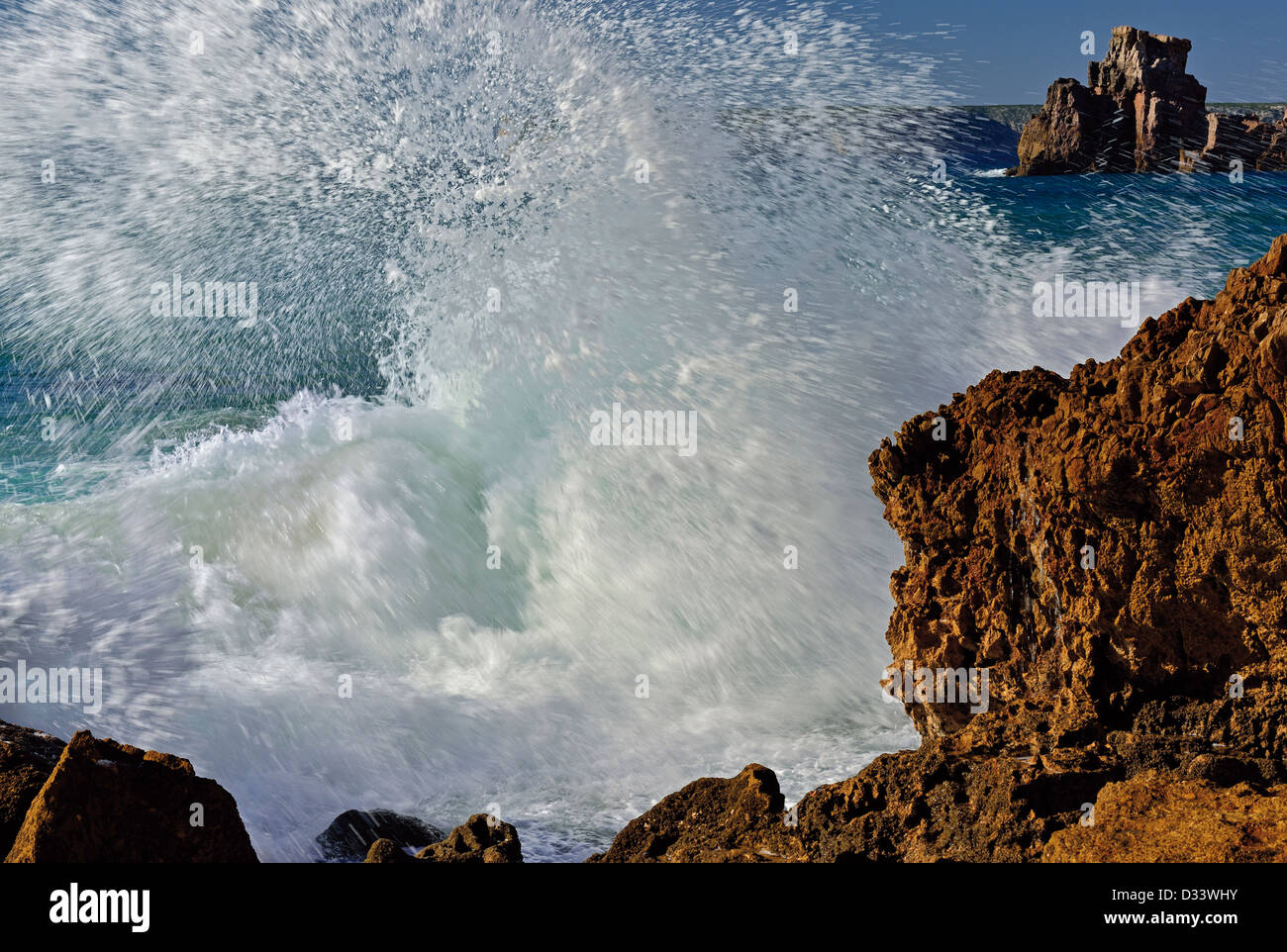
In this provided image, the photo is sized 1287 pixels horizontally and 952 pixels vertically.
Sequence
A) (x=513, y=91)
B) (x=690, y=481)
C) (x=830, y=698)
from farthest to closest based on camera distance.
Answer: (x=513, y=91) → (x=690, y=481) → (x=830, y=698)

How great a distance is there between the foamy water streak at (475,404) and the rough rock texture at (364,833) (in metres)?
0.22

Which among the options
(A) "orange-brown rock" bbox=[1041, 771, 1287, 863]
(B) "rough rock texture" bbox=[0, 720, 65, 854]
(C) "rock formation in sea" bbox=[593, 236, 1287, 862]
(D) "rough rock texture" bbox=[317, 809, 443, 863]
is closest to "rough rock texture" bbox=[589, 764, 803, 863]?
(C) "rock formation in sea" bbox=[593, 236, 1287, 862]

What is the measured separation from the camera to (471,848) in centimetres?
422

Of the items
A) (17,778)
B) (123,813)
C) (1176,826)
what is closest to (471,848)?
(123,813)

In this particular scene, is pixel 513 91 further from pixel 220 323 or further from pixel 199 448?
pixel 220 323

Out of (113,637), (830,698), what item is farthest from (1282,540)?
(113,637)

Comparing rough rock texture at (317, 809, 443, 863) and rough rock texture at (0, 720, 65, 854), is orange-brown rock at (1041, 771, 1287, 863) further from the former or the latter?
rough rock texture at (0, 720, 65, 854)

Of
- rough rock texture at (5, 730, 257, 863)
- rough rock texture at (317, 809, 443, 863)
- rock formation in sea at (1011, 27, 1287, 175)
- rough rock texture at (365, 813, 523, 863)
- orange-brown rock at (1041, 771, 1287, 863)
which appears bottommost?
rough rock texture at (317, 809, 443, 863)

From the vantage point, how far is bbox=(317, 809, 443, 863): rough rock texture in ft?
16.1

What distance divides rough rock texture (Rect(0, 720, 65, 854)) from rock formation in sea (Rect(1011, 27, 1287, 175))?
3445 cm

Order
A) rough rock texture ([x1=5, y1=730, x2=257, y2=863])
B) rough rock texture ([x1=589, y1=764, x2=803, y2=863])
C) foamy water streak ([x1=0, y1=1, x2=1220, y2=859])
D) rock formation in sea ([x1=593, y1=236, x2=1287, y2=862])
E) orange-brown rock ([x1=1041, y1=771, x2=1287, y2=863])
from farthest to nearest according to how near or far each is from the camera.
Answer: foamy water streak ([x1=0, y1=1, x2=1220, y2=859]) → rough rock texture ([x1=589, y1=764, x2=803, y2=863]) → rock formation in sea ([x1=593, y1=236, x2=1287, y2=862]) → rough rock texture ([x1=5, y1=730, x2=257, y2=863]) → orange-brown rock ([x1=1041, y1=771, x2=1287, y2=863])

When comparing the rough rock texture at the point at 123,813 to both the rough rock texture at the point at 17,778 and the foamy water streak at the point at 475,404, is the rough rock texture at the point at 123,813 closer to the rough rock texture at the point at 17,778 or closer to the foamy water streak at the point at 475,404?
the rough rock texture at the point at 17,778

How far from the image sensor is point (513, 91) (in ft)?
40.2

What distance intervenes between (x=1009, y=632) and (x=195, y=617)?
5782 millimetres
